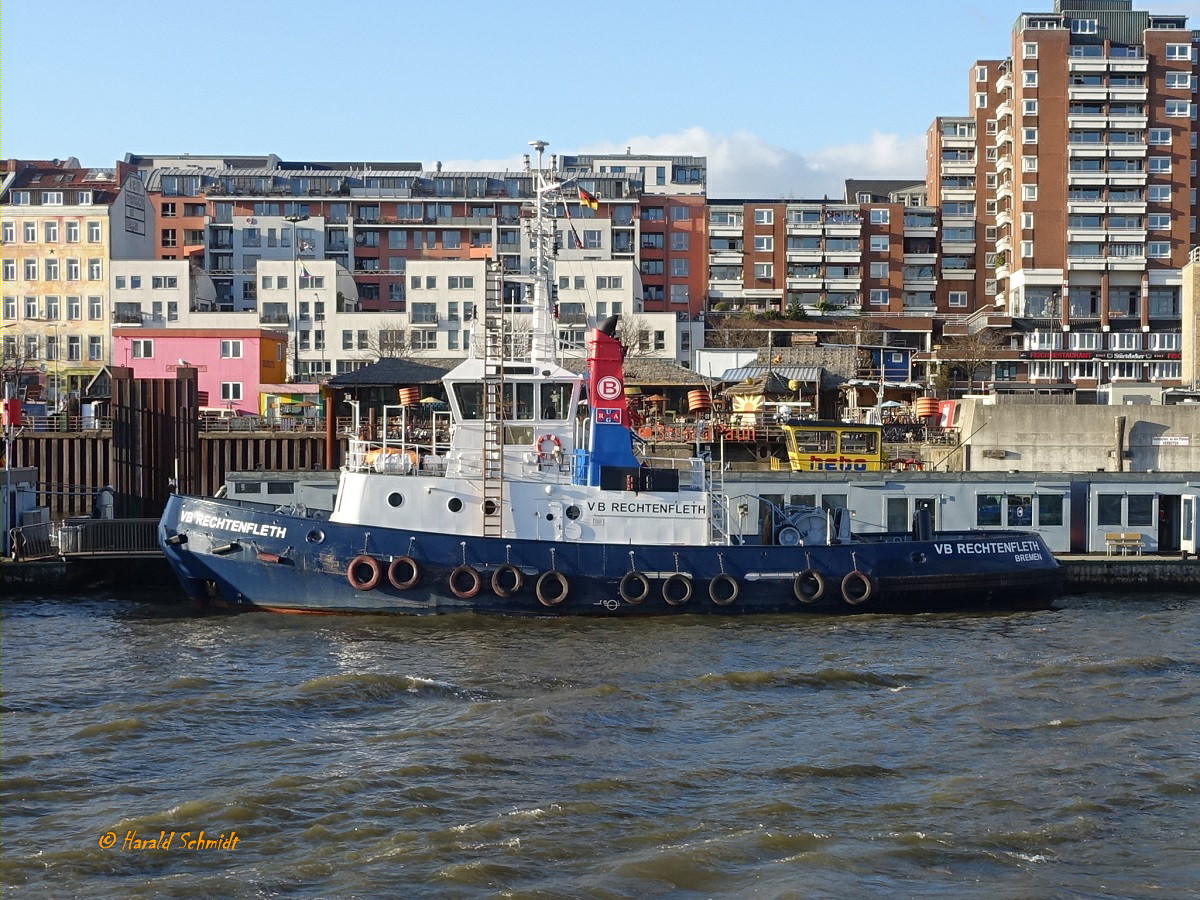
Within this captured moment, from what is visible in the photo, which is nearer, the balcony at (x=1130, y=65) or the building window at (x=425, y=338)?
the building window at (x=425, y=338)

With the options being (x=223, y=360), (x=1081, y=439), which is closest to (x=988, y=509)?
(x=1081, y=439)

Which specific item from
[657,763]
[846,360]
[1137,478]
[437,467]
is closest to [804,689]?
[657,763]

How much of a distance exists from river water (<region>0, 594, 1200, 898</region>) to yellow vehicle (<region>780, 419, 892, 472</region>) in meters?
14.0

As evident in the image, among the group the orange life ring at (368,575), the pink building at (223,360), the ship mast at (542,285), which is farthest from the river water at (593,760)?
the pink building at (223,360)

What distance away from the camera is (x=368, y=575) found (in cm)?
2702

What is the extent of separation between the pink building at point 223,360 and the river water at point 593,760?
37230 mm

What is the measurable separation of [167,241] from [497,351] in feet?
243

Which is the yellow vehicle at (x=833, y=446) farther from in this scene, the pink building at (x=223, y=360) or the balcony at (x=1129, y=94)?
the balcony at (x=1129, y=94)

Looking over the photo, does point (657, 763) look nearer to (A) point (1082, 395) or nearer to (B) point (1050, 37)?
(A) point (1082, 395)

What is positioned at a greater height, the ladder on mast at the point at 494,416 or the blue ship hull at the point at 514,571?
the ladder on mast at the point at 494,416

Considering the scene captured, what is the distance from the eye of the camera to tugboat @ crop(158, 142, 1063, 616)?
27203 mm

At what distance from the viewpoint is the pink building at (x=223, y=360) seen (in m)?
63.2

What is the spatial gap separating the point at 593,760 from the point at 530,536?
33.5 ft

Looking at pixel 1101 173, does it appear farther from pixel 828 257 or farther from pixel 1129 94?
pixel 828 257
